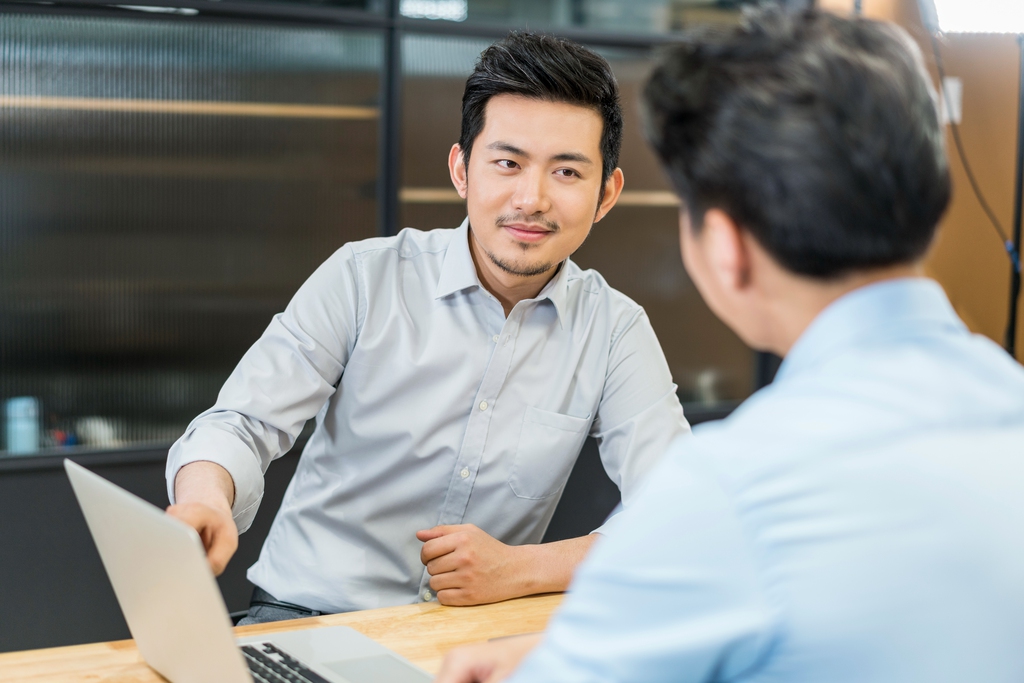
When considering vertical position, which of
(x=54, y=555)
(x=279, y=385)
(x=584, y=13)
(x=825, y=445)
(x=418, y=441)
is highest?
(x=584, y=13)

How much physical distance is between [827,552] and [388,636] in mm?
759

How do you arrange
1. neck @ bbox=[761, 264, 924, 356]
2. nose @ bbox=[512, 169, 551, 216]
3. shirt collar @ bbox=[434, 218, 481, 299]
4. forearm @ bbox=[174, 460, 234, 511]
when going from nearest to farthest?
neck @ bbox=[761, 264, 924, 356], forearm @ bbox=[174, 460, 234, 511], nose @ bbox=[512, 169, 551, 216], shirt collar @ bbox=[434, 218, 481, 299]

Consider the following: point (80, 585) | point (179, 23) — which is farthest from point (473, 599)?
point (179, 23)

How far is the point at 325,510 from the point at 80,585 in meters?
1.23

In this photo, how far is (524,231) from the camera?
1565 millimetres

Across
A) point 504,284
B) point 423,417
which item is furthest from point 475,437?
point 504,284

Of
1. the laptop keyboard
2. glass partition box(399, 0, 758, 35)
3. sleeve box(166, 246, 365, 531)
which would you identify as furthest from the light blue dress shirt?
glass partition box(399, 0, 758, 35)

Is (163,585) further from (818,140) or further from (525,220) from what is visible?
(525,220)

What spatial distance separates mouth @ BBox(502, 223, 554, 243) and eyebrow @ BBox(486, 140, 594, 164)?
112mm

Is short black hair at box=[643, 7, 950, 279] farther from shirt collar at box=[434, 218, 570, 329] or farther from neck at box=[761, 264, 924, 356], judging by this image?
shirt collar at box=[434, 218, 570, 329]

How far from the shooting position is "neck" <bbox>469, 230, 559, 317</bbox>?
167 centimetres

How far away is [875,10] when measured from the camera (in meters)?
3.39

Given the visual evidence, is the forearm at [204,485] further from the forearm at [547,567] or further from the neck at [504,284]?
the neck at [504,284]

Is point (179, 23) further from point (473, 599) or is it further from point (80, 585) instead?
point (473, 599)
